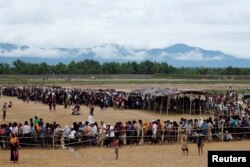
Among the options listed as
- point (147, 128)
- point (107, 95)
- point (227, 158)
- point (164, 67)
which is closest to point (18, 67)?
point (164, 67)

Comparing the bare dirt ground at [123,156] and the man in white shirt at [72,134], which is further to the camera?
the man in white shirt at [72,134]

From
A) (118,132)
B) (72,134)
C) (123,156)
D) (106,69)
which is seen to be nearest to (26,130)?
(72,134)

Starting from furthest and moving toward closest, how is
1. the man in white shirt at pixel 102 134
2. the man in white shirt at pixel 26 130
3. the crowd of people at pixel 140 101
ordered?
the crowd of people at pixel 140 101 → the man in white shirt at pixel 102 134 → the man in white shirt at pixel 26 130

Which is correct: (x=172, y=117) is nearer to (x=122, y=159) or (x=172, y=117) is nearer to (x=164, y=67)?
(x=122, y=159)

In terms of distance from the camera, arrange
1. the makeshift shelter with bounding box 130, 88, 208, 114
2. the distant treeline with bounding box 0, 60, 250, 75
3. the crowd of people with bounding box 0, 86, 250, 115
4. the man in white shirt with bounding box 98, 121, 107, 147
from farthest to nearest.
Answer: the distant treeline with bounding box 0, 60, 250, 75
the makeshift shelter with bounding box 130, 88, 208, 114
the crowd of people with bounding box 0, 86, 250, 115
the man in white shirt with bounding box 98, 121, 107, 147

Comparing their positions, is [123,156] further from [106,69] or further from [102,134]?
[106,69]

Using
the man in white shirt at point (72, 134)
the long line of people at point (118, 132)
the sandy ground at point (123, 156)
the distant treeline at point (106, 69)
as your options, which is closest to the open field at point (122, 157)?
the sandy ground at point (123, 156)

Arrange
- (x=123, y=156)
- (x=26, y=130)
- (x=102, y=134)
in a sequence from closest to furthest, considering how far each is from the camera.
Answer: (x=123, y=156), (x=26, y=130), (x=102, y=134)

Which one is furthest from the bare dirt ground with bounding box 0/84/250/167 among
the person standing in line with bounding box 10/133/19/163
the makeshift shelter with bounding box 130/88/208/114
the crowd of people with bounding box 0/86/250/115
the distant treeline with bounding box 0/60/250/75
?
the distant treeline with bounding box 0/60/250/75

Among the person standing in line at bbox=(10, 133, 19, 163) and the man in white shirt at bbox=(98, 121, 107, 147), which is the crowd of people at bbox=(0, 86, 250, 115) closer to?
the man in white shirt at bbox=(98, 121, 107, 147)

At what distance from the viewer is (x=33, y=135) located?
26750 mm

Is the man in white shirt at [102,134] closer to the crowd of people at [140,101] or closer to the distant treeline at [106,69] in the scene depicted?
the crowd of people at [140,101]

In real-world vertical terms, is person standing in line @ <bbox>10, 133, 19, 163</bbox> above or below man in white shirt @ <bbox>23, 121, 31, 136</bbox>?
below

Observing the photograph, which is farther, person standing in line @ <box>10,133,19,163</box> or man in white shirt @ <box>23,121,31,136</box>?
man in white shirt @ <box>23,121,31,136</box>
